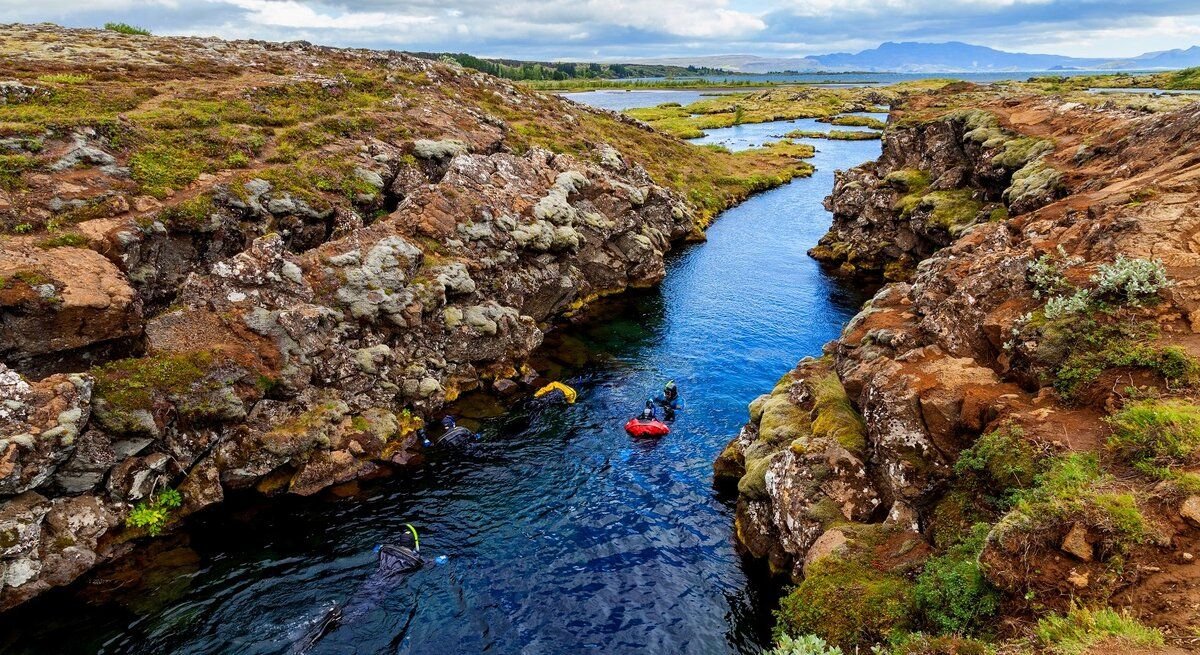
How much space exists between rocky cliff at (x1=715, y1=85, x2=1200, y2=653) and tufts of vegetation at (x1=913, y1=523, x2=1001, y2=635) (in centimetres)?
5

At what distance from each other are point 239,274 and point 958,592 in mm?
33751

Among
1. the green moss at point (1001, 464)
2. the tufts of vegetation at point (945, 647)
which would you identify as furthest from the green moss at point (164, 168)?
the green moss at point (1001, 464)

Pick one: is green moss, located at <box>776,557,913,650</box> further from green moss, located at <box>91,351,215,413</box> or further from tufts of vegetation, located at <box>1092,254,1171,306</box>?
green moss, located at <box>91,351,215,413</box>

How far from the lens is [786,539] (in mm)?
21094

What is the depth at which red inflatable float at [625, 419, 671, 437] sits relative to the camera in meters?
32.2

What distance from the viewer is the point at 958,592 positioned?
45.0 ft

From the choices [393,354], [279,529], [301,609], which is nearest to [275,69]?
[393,354]

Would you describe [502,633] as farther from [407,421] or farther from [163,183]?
[163,183]

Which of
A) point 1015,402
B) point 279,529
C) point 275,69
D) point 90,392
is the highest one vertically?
point 275,69

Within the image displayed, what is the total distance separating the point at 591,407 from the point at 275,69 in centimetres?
5483

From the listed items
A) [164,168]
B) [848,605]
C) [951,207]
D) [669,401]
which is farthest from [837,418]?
[164,168]

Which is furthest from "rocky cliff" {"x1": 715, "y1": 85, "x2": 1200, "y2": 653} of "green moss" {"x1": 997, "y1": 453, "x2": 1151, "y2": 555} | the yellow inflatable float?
the yellow inflatable float

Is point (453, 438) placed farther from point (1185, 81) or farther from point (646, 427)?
point (1185, 81)

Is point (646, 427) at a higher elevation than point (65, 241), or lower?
lower
